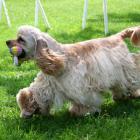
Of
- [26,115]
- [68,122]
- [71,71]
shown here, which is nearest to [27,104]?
[26,115]

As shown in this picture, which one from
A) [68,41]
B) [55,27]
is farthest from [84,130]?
[55,27]

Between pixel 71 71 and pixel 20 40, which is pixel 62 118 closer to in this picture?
pixel 71 71

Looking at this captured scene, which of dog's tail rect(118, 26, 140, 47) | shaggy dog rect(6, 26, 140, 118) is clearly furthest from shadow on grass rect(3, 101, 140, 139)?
dog's tail rect(118, 26, 140, 47)

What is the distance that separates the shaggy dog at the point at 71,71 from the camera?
17.7 feet

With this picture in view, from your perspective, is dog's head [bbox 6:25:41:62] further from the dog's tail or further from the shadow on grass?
the dog's tail

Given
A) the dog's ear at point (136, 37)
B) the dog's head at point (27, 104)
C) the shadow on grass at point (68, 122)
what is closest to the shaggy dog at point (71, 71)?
the dog's head at point (27, 104)

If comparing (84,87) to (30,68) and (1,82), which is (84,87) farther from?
(30,68)

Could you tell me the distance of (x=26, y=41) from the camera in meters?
5.41

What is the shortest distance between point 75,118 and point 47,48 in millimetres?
937

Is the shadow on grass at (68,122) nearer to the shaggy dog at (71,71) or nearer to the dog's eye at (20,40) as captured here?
the shaggy dog at (71,71)

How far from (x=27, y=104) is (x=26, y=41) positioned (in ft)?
2.67

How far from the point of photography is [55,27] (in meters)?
12.8

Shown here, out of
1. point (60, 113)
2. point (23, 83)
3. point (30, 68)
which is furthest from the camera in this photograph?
point (30, 68)

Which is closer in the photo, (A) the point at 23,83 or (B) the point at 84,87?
(B) the point at 84,87
